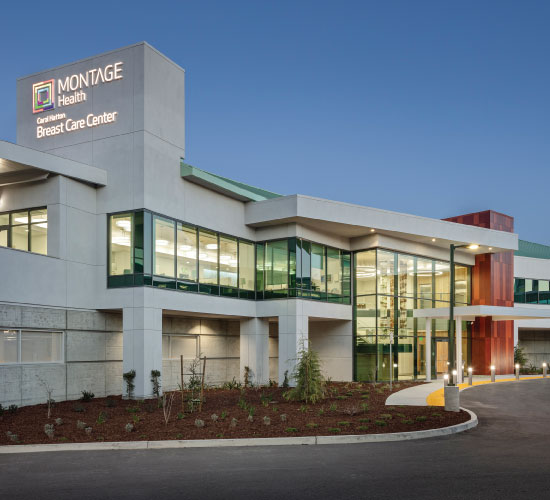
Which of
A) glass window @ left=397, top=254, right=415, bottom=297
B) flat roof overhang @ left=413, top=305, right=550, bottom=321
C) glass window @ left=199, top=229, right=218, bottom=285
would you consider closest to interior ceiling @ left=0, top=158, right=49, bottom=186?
glass window @ left=199, top=229, right=218, bottom=285

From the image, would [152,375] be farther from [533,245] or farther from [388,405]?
[533,245]

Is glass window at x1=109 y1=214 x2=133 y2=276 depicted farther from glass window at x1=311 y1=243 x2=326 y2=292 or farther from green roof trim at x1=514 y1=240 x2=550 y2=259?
green roof trim at x1=514 y1=240 x2=550 y2=259

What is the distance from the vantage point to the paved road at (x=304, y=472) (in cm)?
907

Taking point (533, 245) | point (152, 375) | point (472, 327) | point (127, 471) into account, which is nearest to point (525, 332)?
point (533, 245)

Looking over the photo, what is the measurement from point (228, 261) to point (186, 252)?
3084mm

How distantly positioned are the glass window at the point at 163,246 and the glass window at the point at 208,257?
2.11 meters

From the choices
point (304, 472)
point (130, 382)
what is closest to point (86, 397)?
point (130, 382)

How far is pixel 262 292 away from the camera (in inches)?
1180

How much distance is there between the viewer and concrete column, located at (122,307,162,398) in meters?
22.8

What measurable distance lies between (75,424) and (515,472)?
37.5ft

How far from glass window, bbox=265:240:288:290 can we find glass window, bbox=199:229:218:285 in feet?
10.7

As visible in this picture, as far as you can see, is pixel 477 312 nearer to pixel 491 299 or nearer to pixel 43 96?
pixel 491 299

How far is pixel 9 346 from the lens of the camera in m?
20.4

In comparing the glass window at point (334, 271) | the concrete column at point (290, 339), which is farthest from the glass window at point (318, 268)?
the concrete column at point (290, 339)
